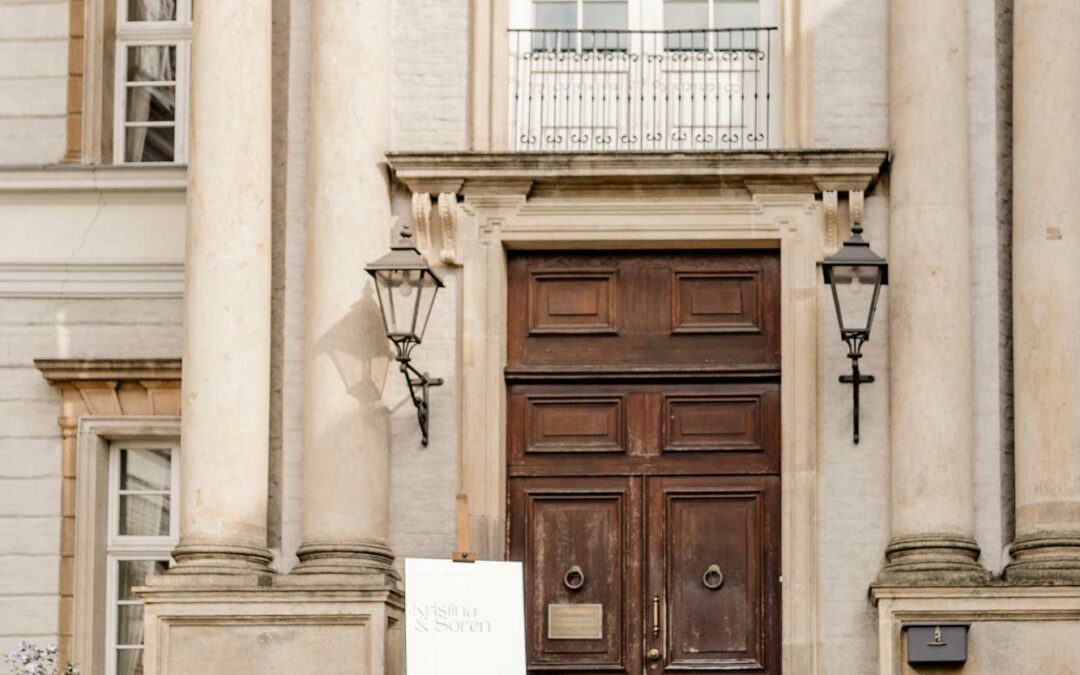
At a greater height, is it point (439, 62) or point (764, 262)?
point (439, 62)

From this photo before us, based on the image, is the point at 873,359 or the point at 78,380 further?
the point at 78,380

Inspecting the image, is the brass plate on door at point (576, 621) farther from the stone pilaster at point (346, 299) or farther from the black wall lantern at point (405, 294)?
the black wall lantern at point (405, 294)

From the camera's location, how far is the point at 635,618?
16.8 meters

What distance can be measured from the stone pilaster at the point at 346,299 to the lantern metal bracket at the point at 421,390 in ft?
0.59

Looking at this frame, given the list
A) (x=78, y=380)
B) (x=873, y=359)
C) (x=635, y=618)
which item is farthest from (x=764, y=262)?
(x=78, y=380)

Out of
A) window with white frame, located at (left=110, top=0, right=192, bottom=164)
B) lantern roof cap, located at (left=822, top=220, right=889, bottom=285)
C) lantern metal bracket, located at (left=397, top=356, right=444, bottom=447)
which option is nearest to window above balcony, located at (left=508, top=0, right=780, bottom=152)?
lantern roof cap, located at (left=822, top=220, right=889, bottom=285)

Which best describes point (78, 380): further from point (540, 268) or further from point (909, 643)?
point (909, 643)

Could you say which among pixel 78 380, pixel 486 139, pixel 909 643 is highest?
pixel 486 139

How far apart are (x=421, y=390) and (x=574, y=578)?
1.44 m

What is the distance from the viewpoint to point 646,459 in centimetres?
1702

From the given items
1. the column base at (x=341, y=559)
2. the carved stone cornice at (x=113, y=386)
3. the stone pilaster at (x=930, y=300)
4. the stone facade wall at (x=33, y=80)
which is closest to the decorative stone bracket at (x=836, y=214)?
the stone pilaster at (x=930, y=300)

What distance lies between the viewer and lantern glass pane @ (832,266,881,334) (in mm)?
16141

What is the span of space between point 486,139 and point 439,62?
1.82 ft

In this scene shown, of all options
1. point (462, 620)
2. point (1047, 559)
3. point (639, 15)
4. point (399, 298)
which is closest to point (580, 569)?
point (462, 620)
